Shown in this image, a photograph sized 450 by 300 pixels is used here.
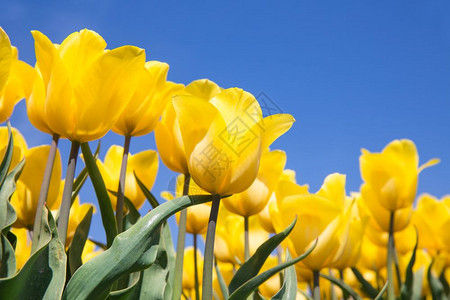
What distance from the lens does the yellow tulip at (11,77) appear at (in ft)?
2.65

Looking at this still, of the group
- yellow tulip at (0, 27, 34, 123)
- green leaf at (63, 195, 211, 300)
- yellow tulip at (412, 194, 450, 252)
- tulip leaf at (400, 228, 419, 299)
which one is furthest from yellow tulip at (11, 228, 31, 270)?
yellow tulip at (412, 194, 450, 252)

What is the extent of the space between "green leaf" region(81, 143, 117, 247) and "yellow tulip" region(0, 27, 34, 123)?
181 mm

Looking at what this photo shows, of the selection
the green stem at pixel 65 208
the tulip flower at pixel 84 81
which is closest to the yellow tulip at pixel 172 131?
the tulip flower at pixel 84 81

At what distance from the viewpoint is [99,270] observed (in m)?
0.73

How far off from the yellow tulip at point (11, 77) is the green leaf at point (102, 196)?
A: 181mm

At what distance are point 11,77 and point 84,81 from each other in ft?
0.79

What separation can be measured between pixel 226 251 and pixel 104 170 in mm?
749

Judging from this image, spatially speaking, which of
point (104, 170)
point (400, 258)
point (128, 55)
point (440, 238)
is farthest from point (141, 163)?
point (400, 258)

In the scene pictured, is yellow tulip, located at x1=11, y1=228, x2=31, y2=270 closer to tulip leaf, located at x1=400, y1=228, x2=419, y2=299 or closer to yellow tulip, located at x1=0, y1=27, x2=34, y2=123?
yellow tulip, located at x1=0, y1=27, x2=34, y2=123

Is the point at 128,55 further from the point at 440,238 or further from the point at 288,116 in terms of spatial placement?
the point at 440,238

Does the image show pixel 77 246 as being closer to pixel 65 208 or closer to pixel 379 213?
pixel 65 208

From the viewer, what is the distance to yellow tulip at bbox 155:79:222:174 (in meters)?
1.09

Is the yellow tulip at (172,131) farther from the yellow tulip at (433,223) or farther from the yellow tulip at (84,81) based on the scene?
the yellow tulip at (433,223)

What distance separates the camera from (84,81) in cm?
91
